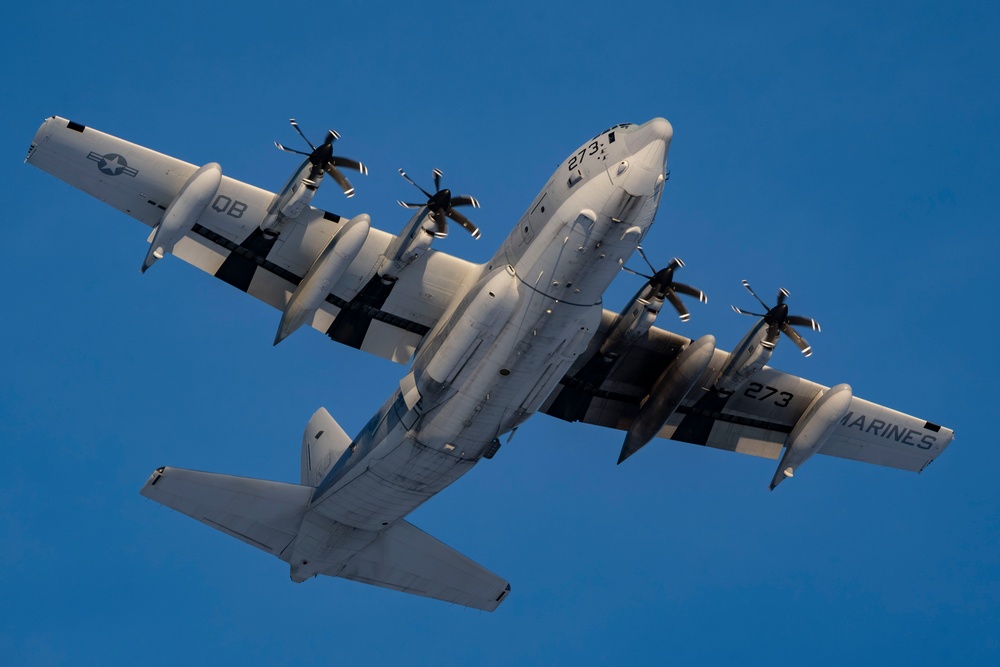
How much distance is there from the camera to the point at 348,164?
30797 millimetres

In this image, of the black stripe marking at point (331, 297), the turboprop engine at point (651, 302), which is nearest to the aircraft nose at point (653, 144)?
the turboprop engine at point (651, 302)

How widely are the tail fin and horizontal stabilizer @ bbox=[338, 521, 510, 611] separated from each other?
2478 mm

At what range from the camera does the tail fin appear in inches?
1385

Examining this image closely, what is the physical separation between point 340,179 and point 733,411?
13425 millimetres

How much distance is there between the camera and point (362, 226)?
30.7 m

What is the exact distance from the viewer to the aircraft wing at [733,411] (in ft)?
114

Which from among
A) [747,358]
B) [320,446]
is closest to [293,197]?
[320,446]

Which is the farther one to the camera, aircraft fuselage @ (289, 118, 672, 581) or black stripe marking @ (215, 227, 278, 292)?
black stripe marking @ (215, 227, 278, 292)

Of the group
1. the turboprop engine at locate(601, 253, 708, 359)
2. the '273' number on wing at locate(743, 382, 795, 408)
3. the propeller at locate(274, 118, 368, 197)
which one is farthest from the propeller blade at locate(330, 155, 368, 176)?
the '273' number on wing at locate(743, 382, 795, 408)

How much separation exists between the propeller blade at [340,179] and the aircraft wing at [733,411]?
783cm

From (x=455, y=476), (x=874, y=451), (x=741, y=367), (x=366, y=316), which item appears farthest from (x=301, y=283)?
(x=874, y=451)

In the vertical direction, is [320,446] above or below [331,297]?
below

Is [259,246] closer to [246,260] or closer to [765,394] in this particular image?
[246,260]

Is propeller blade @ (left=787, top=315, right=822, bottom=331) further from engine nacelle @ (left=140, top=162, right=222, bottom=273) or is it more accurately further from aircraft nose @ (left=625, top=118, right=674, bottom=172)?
engine nacelle @ (left=140, top=162, right=222, bottom=273)
